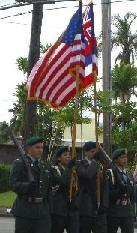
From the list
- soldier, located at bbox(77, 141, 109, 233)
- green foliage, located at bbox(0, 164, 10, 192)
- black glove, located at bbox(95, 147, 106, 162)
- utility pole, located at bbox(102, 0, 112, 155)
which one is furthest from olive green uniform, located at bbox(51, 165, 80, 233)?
green foliage, located at bbox(0, 164, 10, 192)

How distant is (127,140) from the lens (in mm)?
22750

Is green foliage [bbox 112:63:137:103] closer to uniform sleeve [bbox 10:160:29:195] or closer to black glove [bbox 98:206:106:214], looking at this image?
black glove [bbox 98:206:106:214]

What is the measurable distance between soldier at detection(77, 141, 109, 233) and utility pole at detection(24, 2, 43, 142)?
5074mm

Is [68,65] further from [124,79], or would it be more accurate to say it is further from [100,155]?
[124,79]

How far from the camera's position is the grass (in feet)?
73.5

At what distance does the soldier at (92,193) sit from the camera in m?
8.93

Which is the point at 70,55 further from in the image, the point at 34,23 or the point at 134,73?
the point at 134,73

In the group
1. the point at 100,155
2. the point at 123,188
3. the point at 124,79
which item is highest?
the point at 124,79

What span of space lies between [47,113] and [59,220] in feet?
36.3

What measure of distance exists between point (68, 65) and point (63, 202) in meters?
2.17

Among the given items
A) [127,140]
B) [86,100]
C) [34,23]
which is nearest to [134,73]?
[127,140]

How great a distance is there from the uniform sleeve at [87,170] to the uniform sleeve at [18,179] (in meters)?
1.04

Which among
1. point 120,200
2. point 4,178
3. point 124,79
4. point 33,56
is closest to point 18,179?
point 120,200

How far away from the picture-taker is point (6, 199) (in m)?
24.5
